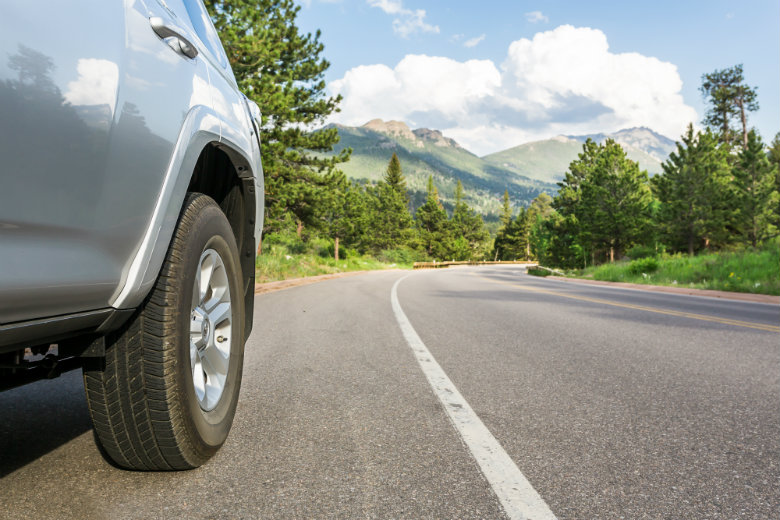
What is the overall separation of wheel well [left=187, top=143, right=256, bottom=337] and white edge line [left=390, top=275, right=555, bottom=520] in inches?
49.9

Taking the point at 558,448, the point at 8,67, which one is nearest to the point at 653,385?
the point at 558,448

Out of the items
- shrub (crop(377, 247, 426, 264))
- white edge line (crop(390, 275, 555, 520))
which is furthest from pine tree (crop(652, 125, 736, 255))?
white edge line (crop(390, 275, 555, 520))

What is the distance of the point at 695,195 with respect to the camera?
36.7 m

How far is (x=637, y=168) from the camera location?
136 ft

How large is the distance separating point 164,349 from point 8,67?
90 cm

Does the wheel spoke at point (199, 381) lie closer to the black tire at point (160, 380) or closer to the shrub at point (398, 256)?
the black tire at point (160, 380)

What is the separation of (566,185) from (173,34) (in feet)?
170

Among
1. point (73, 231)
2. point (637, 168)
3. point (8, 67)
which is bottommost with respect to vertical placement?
point (73, 231)

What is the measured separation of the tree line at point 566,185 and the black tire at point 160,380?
36.5 feet

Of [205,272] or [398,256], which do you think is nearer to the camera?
[205,272]

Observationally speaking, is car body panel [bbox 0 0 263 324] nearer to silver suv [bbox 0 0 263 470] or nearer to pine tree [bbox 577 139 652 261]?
silver suv [bbox 0 0 263 470]

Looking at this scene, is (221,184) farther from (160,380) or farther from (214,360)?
(160,380)

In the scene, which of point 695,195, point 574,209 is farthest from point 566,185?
point 695,195

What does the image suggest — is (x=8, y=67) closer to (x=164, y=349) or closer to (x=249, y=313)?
(x=164, y=349)
